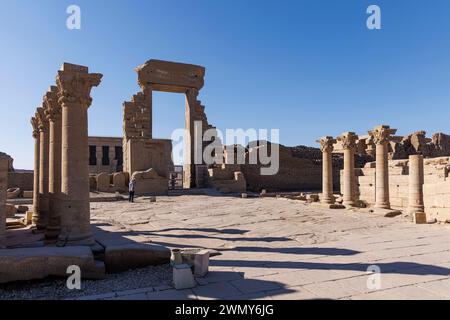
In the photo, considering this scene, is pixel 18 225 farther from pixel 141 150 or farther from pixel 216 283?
pixel 141 150

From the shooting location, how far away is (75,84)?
671 cm

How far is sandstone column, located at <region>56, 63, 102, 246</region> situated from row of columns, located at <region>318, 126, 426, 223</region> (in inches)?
388

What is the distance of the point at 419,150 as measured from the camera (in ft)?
101

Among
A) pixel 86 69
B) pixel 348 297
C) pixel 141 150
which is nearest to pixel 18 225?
pixel 86 69

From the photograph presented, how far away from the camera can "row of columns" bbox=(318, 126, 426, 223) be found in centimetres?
1205

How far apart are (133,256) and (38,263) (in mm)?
1482

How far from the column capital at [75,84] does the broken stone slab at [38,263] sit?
3.13m

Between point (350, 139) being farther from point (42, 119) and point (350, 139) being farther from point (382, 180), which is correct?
point (42, 119)

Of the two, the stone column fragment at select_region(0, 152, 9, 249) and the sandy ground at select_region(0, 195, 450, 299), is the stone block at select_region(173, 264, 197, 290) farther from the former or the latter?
the stone column fragment at select_region(0, 152, 9, 249)

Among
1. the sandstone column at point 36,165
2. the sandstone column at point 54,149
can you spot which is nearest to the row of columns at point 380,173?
the sandstone column at point 54,149

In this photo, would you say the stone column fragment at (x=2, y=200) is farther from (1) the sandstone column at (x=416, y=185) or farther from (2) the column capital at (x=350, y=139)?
(2) the column capital at (x=350, y=139)

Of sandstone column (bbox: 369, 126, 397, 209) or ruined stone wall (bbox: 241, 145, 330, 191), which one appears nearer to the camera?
sandstone column (bbox: 369, 126, 397, 209)

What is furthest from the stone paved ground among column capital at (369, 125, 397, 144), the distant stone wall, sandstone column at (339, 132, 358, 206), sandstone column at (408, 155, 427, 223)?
the distant stone wall

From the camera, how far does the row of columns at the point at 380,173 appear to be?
39.5ft
